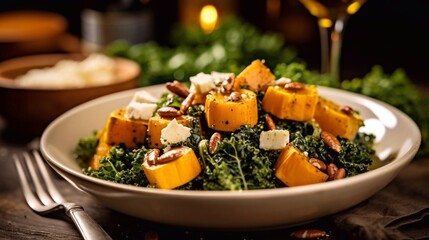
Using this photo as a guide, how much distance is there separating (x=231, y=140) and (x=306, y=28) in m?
4.42

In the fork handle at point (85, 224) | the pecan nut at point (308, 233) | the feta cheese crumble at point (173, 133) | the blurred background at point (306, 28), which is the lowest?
the blurred background at point (306, 28)

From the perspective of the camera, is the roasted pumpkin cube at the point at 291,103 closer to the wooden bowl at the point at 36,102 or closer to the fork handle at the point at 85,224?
the fork handle at the point at 85,224

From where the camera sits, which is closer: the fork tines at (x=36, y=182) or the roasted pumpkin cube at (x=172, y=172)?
the roasted pumpkin cube at (x=172, y=172)

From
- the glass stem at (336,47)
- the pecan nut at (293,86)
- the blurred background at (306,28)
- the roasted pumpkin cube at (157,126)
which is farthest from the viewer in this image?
the blurred background at (306,28)

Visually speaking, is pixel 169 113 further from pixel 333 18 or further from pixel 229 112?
pixel 333 18

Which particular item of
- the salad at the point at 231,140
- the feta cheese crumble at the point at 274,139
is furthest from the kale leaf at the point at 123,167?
the feta cheese crumble at the point at 274,139

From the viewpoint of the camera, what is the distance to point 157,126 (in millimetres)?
1974

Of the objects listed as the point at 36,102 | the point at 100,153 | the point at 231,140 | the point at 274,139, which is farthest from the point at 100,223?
the point at 36,102

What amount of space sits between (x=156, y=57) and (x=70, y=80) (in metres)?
0.68

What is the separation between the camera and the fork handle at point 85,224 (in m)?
1.76

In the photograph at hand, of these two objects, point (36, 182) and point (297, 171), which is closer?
point (297, 171)

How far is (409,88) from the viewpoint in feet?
9.31

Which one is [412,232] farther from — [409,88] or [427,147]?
[409,88]

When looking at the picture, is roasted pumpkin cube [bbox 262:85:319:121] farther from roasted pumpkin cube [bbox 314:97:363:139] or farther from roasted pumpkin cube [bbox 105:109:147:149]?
roasted pumpkin cube [bbox 105:109:147:149]
